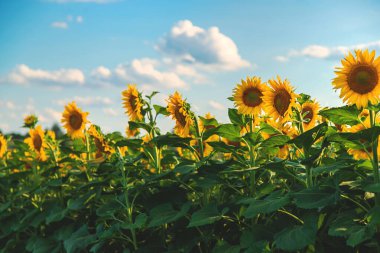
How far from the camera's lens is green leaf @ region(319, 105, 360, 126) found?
9.21 ft

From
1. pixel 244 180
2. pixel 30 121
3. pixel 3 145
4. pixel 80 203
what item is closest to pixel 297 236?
pixel 244 180

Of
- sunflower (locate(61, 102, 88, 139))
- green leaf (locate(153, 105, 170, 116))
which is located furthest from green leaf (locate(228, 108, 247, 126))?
sunflower (locate(61, 102, 88, 139))

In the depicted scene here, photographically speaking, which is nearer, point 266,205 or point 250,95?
point 266,205

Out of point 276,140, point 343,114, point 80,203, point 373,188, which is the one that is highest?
point 343,114

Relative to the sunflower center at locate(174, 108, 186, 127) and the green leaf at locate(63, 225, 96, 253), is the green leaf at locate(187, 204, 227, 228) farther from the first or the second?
the green leaf at locate(63, 225, 96, 253)

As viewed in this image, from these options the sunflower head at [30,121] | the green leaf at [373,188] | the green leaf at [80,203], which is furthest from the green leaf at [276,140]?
the sunflower head at [30,121]

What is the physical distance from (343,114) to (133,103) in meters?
1.67

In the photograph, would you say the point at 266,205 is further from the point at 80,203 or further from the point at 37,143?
the point at 37,143

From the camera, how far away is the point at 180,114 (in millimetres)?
3570

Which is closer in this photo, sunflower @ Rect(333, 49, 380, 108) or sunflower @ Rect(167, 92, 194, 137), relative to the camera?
sunflower @ Rect(333, 49, 380, 108)

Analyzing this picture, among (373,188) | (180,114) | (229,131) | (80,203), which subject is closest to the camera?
(373,188)

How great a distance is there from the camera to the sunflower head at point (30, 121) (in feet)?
17.7

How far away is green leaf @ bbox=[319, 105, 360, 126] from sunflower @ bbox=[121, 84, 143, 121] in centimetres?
143

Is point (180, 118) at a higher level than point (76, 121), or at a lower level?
lower
